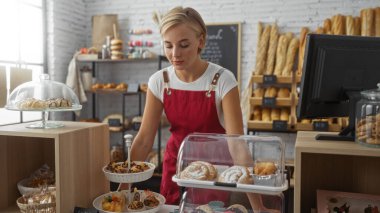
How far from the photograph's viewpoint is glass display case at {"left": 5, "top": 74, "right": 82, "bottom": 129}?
1.41 meters

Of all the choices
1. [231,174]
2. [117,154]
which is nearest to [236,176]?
[231,174]

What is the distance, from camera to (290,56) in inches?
155

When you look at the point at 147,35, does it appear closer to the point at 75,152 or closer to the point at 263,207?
the point at 75,152

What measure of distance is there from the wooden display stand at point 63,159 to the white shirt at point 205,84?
305 mm

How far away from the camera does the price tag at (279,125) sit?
3.68m

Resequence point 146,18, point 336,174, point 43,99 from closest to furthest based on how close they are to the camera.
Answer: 1. point 336,174
2. point 43,99
3. point 146,18

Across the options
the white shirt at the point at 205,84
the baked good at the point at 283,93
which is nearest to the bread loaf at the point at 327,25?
the baked good at the point at 283,93

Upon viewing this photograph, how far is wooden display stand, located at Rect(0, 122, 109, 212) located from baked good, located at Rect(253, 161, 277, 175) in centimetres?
68

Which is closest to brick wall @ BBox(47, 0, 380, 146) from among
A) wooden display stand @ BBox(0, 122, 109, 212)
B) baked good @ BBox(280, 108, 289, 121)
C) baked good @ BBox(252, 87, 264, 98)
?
baked good @ BBox(252, 87, 264, 98)

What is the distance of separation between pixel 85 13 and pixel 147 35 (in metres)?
0.96

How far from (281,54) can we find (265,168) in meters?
3.02

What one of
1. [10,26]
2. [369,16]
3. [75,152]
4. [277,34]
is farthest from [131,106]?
[75,152]

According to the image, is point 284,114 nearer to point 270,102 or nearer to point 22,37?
point 270,102

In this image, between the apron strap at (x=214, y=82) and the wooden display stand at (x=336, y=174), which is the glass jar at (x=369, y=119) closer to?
the wooden display stand at (x=336, y=174)
